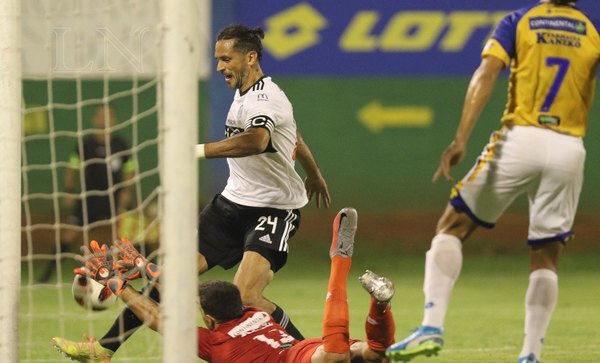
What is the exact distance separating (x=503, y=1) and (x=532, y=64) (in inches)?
329

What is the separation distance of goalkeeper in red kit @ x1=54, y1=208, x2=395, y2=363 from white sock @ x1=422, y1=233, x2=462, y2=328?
336 millimetres

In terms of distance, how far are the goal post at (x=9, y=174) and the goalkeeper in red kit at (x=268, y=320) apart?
0.50 m

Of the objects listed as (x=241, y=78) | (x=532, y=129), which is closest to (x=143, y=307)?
(x=241, y=78)

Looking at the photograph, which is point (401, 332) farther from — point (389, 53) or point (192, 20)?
point (389, 53)

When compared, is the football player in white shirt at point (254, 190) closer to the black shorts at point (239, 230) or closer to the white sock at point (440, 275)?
the black shorts at point (239, 230)

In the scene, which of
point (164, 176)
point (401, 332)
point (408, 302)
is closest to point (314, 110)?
point (408, 302)

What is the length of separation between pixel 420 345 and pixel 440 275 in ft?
1.35

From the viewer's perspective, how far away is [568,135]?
18.7 feet

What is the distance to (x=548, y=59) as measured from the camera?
5.62m

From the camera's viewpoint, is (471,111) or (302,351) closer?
(471,111)

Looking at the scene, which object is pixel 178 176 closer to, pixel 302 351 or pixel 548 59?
pixel 302 351

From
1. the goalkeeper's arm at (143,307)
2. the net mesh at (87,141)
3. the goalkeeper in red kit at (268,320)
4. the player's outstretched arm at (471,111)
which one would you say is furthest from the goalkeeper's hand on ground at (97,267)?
the net mesh at (87,141)

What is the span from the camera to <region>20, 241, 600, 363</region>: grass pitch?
7653mm

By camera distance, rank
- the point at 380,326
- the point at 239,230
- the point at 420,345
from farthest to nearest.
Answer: the point at 239,230
the point at 380,326
the point at 420,345
